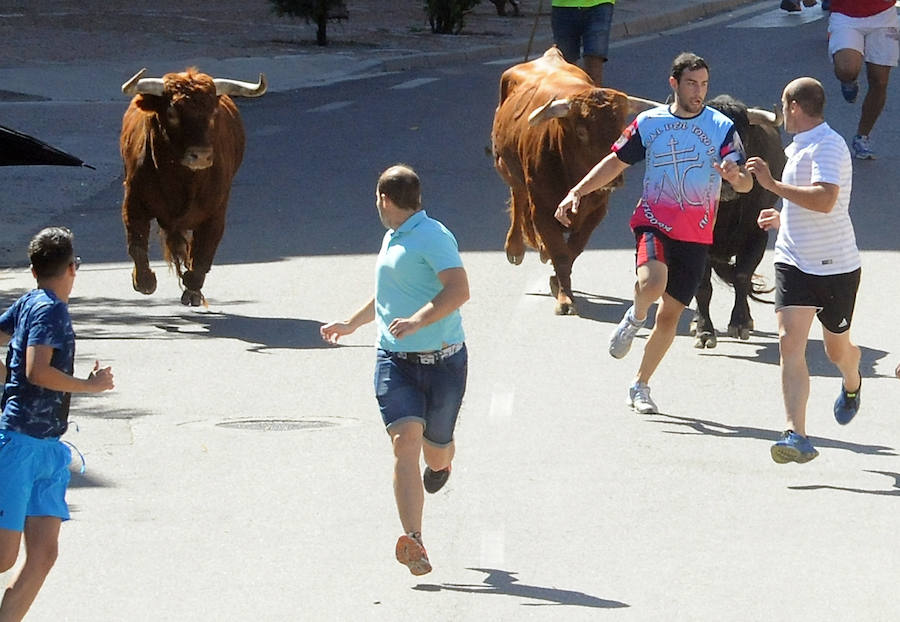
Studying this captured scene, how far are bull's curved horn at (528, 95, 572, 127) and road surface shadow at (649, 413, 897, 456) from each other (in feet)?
9.79

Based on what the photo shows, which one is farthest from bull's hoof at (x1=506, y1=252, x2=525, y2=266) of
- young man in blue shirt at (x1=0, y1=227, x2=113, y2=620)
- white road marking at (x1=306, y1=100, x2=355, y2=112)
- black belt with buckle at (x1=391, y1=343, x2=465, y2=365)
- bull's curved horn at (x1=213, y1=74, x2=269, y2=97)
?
white road marking at (x1=306, y1=100, x2=355, y2=112)

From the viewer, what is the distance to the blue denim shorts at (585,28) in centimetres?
1542

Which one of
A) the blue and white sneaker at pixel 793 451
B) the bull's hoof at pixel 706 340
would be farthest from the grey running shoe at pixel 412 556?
the bull's hoof at pixel 706 340

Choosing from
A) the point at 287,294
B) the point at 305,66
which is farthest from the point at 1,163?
the point at 305,66

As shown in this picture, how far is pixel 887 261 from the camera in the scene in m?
13.0

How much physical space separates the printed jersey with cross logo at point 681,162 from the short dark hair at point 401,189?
8.02 feet

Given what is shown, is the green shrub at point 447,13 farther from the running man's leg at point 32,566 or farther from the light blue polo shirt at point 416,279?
the running man's leg at point 32,566

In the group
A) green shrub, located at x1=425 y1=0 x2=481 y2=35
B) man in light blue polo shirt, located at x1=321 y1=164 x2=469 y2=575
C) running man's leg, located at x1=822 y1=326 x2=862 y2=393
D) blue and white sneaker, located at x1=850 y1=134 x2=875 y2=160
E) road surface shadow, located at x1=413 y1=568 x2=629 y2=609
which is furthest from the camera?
green shrub, located at x1=425 y1=0 x2=481 y2=35

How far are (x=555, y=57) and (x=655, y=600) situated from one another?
8.16 meters

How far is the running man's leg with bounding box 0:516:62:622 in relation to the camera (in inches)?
213

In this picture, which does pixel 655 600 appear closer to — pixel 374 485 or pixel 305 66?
pixel 374 485

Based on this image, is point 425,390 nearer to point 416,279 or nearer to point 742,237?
point 416,279

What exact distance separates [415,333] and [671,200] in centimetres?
275

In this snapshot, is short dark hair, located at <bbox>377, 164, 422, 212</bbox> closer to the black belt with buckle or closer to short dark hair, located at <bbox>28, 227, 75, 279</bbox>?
the black belt with buckle
